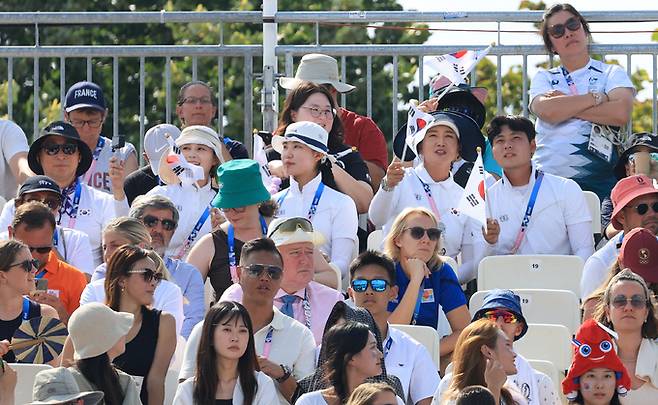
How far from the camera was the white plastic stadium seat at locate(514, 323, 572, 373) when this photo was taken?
34.5 feet

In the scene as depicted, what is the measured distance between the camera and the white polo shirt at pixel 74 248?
11672mm

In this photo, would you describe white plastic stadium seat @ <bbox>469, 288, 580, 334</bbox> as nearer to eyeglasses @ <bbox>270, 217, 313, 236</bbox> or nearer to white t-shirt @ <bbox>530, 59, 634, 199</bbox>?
eyeglasses @ <bbox>270, 217, 313, 236</bbox>

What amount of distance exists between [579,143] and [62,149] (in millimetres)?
3532

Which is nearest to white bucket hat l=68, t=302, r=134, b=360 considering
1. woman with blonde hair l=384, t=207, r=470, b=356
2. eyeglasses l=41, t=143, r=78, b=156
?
woman with blonde hair l=384, t=207, r=470, b=356

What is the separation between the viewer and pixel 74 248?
461 inches

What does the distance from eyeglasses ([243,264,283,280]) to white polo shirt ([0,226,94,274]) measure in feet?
5.96

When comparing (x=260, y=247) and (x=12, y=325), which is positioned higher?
(x=260, y=247)

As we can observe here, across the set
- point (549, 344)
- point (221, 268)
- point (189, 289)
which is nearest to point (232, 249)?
point (221, 268)

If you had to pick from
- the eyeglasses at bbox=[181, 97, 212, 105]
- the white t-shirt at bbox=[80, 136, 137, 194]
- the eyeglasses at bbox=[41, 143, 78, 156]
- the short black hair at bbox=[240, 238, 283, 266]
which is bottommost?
the short black hair at bbox=[240, 238, 283, 266]

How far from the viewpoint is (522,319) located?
32.8 ft

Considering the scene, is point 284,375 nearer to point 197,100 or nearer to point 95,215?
point 95,215

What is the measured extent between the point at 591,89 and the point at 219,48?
9.26 feet

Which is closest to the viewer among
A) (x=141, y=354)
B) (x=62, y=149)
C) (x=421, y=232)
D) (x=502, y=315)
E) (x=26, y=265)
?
(x=141, y=354)

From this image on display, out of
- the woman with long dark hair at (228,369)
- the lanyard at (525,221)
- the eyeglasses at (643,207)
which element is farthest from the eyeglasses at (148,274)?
the eyeglasses at (643,207)
